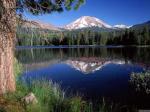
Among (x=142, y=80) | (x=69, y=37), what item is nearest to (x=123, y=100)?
(x=142, y=80)

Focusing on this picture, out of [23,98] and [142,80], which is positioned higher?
[23,98]

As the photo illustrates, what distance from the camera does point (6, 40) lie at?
32.6ft

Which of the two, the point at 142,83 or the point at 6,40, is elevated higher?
the point at 6,40

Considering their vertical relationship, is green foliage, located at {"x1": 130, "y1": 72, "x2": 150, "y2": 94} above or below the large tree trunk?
below

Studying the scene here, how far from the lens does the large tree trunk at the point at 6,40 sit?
972 centimetres

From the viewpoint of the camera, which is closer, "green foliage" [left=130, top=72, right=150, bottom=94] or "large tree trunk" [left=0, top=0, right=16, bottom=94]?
"large tree trunk" [left=0, top=0, right=16, bottom=94]

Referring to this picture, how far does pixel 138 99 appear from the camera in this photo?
17719 millimetres

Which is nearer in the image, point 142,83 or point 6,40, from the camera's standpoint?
point 6,40

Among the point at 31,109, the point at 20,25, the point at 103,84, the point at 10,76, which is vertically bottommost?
the point at 103,84

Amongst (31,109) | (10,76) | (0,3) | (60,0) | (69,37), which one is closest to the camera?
(31,109)

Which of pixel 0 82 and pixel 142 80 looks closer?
pixel 0 82

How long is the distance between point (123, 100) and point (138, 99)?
101cm

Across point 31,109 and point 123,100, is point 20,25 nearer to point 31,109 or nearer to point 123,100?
point 31,109

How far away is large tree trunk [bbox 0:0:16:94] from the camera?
31.9ft
